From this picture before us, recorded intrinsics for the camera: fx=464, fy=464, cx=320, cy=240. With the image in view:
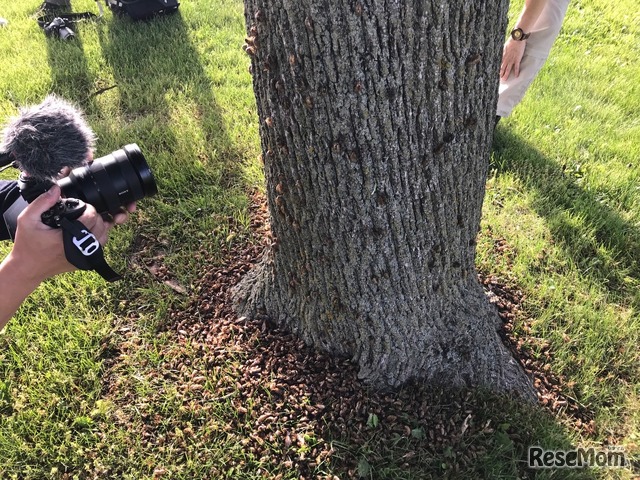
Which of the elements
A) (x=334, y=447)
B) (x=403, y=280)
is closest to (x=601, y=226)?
(x=403, y=280)

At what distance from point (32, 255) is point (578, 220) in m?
3.28

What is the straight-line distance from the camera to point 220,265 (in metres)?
2.96

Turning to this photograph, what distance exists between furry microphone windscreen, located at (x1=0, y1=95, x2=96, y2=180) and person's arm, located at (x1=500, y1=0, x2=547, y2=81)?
262 cm

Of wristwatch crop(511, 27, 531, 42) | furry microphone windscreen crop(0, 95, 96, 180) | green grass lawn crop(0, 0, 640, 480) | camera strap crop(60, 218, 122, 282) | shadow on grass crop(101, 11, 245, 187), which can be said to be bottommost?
green grass lawn crop(0, 0, 640, 480)

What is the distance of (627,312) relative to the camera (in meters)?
2.75

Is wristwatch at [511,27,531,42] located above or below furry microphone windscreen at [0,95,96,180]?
below

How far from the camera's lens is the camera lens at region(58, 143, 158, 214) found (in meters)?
1.90

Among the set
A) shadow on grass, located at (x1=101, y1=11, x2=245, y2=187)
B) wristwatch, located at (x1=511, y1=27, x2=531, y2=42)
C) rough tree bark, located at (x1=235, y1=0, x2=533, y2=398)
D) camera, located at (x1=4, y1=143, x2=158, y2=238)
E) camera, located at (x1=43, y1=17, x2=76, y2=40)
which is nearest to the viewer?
rough tree bark, located at (x1=235, y1=0, x2=533, y2=398)

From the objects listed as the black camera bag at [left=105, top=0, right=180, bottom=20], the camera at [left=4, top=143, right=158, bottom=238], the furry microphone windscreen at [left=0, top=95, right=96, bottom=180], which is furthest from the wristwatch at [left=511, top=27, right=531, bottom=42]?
the black camera bag at [left=105, top=0, right=180, bottom=20]

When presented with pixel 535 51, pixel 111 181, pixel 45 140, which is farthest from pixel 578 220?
pixel 45 140

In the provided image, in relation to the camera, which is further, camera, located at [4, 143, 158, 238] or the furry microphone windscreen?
camera, located at [4, 143, 158, 238]

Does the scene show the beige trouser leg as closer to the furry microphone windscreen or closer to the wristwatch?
the wristwatch

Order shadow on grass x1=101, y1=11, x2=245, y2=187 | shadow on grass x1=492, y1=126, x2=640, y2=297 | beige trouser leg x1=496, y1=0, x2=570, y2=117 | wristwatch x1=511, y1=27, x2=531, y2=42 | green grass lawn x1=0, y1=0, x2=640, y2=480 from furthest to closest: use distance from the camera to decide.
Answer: shadow on grass x1=101, y1=11, x2=245, y2=187 < wristwatch x1=511, y1=27, x2=531, y2=42 < beige trouser leg x1=496, y1=0, x2=570, y2=117 < shadow on grass x1=492, y1=126, x2=640, y2=297 < green grass lawn x1=0, y1=0, x2=640, y2=480

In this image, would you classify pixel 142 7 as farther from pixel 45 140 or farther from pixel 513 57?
pixel 45 140
